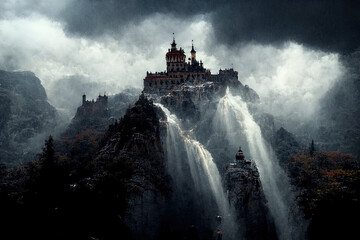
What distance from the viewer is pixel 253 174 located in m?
136

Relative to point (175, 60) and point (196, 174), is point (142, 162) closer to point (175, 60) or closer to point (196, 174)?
point (196, 174)

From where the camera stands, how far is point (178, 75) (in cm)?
18612

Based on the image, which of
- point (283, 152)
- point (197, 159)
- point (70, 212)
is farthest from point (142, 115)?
point (283, 152)

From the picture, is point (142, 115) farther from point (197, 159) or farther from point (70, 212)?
point (70, 212)

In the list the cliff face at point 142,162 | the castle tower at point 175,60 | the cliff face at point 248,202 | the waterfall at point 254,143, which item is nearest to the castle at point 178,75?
the castle tower at point 175,60

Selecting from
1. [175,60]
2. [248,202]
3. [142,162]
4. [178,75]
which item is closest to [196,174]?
[248,202]

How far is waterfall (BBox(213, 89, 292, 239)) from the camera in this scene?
156m

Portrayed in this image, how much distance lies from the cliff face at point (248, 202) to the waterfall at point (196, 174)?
4002 mm

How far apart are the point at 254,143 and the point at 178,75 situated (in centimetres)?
4856

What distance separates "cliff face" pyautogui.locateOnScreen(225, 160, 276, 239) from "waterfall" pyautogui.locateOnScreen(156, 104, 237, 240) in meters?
4.00

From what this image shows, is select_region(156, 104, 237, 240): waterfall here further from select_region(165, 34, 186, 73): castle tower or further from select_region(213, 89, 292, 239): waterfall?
select_region(165, 34, 186, 73): castle tower

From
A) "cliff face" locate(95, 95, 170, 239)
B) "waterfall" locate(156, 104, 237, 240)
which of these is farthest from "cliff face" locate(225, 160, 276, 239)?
"cliff face" locate(95, 95, 170, 239)

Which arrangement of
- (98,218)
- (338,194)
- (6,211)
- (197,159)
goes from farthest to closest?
(197,159)
(338,194)
(98,218)
(6,211)

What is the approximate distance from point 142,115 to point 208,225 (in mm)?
42381
